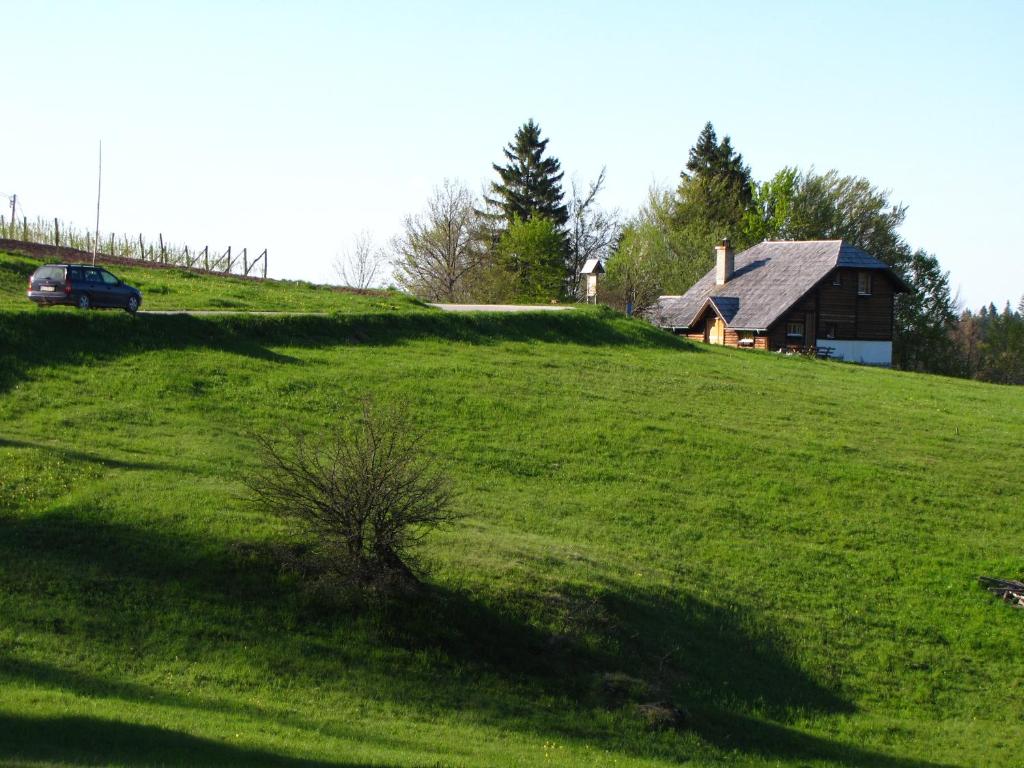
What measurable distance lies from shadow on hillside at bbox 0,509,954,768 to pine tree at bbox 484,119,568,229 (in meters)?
77.0

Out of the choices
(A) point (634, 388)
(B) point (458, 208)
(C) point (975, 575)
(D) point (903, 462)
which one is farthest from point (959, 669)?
(B) point (458, 208)

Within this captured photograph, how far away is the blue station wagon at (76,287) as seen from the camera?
33.0 metres

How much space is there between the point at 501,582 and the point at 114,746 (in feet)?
27.2

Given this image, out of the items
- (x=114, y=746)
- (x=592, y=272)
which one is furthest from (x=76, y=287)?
(x=592, y=272)

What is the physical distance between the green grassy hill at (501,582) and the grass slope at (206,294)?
4.40 m

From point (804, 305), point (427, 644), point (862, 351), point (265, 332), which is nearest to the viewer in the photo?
point (427, 644)

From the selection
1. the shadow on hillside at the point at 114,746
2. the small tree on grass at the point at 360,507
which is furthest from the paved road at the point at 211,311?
the shadow on hillside at the point at 114,746

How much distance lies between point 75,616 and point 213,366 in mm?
16256

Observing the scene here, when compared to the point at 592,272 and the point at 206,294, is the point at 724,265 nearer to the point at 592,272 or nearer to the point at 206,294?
the point at 592,272

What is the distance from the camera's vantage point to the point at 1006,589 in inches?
886

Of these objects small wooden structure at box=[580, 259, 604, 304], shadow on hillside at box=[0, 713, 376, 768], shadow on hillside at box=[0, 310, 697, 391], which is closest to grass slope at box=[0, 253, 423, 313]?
shadow on hillside at box=[0, 310, 697, 391]

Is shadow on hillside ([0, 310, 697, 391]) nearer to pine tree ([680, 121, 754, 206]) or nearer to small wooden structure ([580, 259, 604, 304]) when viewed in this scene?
small wooden structure ([580, 259, 604, 304])

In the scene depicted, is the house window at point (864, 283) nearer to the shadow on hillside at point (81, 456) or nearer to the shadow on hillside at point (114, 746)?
the shadow on hillside at point (81, 456)

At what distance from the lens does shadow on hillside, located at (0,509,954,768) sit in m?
14.7
